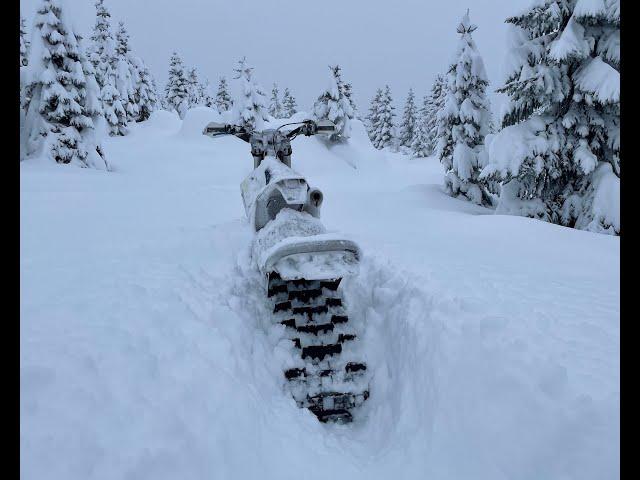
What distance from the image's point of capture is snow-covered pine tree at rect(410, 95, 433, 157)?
156ft

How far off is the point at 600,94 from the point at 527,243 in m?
5.26

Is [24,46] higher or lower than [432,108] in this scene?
higher

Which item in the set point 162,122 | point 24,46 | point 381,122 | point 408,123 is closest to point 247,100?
point 162,122

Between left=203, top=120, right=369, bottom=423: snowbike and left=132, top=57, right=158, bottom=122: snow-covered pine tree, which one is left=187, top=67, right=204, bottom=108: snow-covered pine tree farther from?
left=203, top=120, right=369, bottom=423: snowbike

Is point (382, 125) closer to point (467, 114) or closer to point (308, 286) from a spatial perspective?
point (467, 114)

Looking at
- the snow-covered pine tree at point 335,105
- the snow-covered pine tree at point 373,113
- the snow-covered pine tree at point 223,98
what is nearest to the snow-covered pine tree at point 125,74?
the snow-covered pine tree at point 223,98

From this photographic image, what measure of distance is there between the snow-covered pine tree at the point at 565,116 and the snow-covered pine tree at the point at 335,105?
69.7 ft

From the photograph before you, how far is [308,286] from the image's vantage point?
4.97 metres

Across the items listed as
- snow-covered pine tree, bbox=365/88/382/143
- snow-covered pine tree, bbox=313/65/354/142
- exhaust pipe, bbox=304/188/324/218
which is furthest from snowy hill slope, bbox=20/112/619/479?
snow-covered pine tree, bbox=365/88/382/143

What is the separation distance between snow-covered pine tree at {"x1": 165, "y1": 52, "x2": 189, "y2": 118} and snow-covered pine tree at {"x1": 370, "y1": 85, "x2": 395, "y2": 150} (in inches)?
1019

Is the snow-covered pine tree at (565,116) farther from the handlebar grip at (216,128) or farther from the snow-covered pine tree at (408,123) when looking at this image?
the snow-covered pine tree at (408,123)

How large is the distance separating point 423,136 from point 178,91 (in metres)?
33.3
